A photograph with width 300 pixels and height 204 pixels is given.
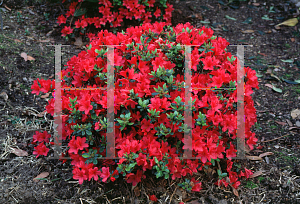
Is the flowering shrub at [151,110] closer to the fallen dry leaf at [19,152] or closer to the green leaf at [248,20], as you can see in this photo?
the fallen dry leaf at [19,152]

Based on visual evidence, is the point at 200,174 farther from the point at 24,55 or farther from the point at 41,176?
the point at 24,55

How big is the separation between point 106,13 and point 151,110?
2.49m

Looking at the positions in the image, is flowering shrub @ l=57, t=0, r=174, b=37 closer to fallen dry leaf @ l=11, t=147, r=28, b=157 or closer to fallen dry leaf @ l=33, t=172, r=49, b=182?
fallen dry leaf @ l=11, t=147, r=28, b=157

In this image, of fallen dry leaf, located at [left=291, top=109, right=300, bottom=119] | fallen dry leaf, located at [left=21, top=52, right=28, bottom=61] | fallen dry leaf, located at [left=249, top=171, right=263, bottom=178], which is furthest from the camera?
fallen dry leaf, located at [left=21, top=52, right=28, bottom=61]

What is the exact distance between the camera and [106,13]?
3756 millimetres

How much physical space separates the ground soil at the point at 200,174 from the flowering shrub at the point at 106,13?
287 mm

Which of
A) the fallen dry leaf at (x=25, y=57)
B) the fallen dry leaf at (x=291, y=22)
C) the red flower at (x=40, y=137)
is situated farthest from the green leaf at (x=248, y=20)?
the red flower at (x=40, y=137)

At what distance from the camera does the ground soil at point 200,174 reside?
82.4 inches

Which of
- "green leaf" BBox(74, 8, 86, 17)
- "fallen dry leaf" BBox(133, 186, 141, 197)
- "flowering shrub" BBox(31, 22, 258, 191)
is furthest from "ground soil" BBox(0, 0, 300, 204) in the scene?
"green leaf" BBox(74, 8, 86, 17)

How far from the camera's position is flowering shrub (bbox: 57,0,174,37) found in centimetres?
374

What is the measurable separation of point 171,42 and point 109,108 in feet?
2.66

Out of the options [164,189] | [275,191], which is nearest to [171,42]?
[164,189]

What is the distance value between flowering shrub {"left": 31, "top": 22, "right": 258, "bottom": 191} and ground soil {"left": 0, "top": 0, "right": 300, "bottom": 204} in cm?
21

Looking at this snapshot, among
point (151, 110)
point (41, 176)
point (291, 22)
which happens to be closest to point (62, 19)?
point (41, 176)
